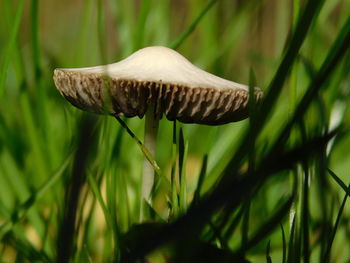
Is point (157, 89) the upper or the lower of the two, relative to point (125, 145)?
upper

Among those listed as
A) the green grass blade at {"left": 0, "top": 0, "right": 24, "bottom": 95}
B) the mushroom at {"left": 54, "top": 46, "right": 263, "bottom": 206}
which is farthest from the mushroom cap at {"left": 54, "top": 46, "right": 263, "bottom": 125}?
the green grass blade at {"left": 0, "top": 0, "right": 24, "bottom": 95}

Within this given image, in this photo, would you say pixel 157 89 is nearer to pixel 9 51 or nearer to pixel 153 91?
pixel 153 91

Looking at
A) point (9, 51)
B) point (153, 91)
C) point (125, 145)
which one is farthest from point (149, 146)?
point (125, 145)

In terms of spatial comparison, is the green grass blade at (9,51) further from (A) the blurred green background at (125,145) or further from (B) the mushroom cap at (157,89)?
(B) the mushroom cap at (157,89)

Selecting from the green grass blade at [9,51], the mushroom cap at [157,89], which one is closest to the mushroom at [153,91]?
the mushroom cap at [157,89]

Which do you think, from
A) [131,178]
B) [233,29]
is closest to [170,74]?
[131,178]
